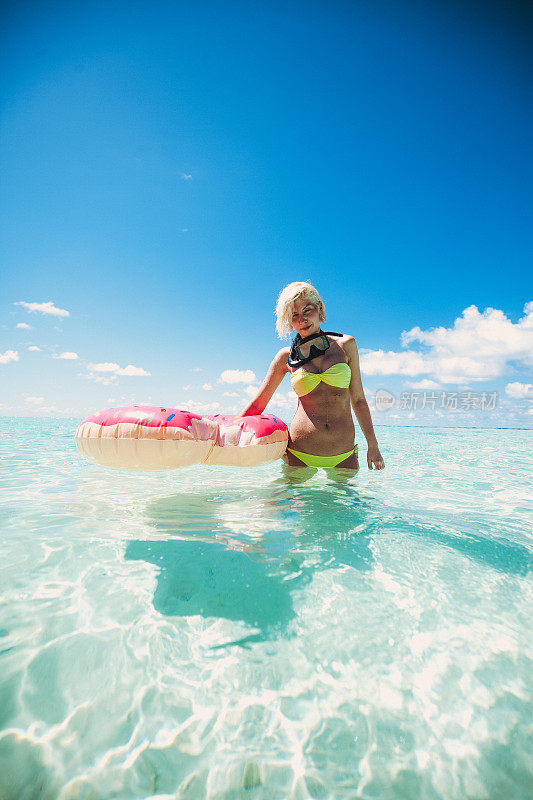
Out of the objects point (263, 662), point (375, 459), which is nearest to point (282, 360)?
point (375, 459)

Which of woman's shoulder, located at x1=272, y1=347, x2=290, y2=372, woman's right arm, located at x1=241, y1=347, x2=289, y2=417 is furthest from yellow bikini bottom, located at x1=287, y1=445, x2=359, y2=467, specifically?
woman's shoulder, located at x1=272, y1=347, x2=290, y2=372

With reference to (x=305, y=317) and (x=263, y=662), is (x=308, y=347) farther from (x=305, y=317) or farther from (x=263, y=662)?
(x=263, y=662)

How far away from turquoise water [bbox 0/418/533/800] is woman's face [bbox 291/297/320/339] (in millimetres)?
1804

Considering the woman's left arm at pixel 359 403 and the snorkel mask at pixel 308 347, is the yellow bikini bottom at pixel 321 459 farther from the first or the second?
the snorkel mask at pixel 308 347

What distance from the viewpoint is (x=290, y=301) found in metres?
3.27

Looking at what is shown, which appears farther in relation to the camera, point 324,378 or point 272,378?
point 272,378

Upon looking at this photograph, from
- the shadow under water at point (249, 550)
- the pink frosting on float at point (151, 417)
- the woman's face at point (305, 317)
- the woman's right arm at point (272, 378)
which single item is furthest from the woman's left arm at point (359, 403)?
the pink frosting on float at point (151, 417)

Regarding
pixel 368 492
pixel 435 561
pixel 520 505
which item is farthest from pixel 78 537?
pixel 520 505

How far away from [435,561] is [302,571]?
0.82 meters

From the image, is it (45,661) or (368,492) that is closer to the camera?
(45,661)

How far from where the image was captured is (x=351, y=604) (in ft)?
5.22

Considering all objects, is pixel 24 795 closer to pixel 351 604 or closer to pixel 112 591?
pixel 112 591

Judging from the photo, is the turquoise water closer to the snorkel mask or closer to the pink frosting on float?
the pink frosting on float

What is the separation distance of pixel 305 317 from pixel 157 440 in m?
1.83
